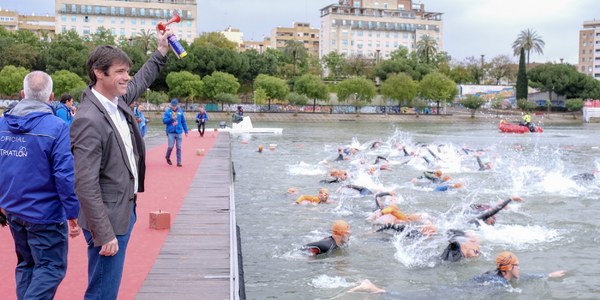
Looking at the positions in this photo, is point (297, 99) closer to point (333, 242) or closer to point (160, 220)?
point (333, 242)

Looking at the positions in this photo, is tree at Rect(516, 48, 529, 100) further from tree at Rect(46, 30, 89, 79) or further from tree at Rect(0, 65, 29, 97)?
tree at Rect(0, 65, 29, 97)

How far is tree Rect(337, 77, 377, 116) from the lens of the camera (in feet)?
267

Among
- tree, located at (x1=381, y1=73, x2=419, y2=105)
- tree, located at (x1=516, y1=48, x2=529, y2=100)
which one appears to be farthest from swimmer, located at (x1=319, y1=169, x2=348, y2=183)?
tree, located at (x1=516, y1=48, x2=529, y2=100)

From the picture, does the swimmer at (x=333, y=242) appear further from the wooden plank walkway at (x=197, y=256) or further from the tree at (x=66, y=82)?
the tree at (x=66, y=82)

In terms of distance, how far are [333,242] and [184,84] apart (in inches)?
2613

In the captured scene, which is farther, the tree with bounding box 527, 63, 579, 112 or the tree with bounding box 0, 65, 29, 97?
the tree with bounding box 527, 63, 579, 112

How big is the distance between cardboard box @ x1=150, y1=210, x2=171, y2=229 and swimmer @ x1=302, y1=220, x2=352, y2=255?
2590 mm

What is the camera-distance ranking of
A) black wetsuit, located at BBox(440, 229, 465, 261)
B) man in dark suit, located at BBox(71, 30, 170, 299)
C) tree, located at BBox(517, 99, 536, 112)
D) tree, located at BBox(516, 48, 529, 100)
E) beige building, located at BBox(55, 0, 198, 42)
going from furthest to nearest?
beige building, located at BBox(55, 0, 198, 42) → tree, located at BBox(516, 48, 529, 100) → tree, located at BBox(517, 99, 536, 112) → black wetsuit, located at BBox(440, 229, 465, 261) → man in dark suit, located at BBox(71, 30, 170, 299)

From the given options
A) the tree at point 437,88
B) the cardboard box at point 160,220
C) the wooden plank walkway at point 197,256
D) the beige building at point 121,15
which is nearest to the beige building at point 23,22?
the beige building at point 121,15

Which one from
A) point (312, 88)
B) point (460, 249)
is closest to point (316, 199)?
point (460, 249)

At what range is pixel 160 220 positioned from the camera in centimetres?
883

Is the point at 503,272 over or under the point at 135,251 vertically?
under

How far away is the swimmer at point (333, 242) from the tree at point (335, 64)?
98935 millimetres

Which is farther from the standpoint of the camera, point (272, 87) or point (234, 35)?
point (234, 35)
